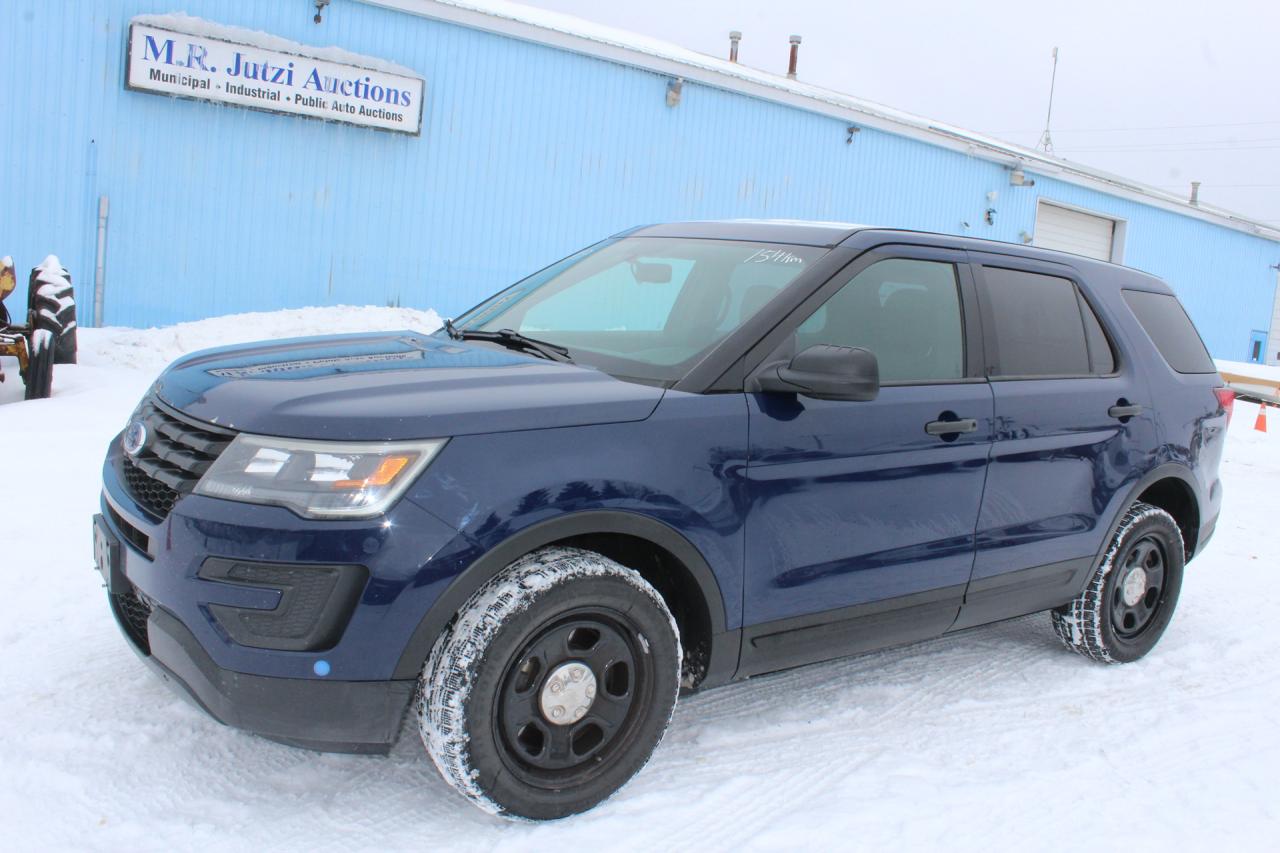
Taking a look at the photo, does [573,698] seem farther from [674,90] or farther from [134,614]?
[674,90]

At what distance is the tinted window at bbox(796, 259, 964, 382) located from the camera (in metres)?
3.52

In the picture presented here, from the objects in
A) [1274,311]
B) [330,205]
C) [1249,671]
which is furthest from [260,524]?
[1274,311]

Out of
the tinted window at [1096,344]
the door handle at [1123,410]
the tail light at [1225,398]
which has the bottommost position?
the door handle at [1123,410]

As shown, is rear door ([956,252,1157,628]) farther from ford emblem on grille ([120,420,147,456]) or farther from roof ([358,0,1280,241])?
roof ([358,0,1280,241])

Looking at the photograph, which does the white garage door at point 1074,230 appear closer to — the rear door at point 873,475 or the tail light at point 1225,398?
the tail light at point 1225,398

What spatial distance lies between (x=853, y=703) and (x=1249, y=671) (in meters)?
1.95

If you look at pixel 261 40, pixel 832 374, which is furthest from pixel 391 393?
pixel 261 40

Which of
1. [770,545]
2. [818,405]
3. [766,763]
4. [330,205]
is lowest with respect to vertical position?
[766,763]

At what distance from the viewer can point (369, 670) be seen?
2600mm

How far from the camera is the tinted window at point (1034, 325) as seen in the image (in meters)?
4.01

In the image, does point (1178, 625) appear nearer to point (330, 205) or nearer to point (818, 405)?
point (818, 405)

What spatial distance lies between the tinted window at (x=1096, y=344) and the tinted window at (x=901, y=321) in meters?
0.88

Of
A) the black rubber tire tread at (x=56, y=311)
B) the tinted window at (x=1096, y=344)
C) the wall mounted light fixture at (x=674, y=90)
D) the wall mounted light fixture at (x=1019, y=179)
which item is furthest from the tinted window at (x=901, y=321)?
the wall mounted light fixture at (x=1019, y=179)

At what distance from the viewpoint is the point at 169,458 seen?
2.82 m
